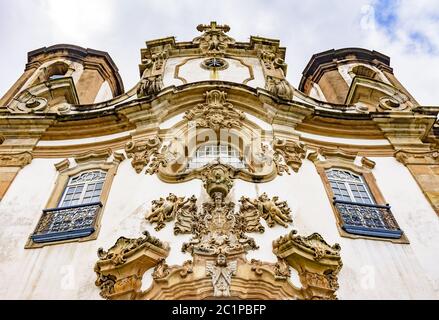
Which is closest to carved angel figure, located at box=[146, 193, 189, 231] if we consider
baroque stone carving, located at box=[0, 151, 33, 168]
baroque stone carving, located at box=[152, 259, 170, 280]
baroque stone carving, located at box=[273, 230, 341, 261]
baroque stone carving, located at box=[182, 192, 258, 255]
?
baroque stone carving, located at box=[182, 192, 258, 255]

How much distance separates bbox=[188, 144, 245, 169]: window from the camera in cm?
901

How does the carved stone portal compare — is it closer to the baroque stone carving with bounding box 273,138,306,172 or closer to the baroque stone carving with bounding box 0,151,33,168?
the baroque stone carving with bounding box 273,138,306,172

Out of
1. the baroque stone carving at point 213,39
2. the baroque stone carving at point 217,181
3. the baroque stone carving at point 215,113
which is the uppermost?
the baroque stone carving at point 213,39

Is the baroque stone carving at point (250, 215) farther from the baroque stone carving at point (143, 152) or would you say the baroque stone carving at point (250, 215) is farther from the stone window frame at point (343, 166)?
the baroque stone carving at point (143, 152)

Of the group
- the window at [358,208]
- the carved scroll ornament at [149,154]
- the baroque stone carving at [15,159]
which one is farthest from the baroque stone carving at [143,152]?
the window at [358,208]

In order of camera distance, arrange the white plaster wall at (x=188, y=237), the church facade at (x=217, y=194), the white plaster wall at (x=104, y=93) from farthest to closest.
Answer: the white plaster wall at (x=104, y=93), the white plaster wall at (x=188, y=237), the church facade at (x=217, y=194)

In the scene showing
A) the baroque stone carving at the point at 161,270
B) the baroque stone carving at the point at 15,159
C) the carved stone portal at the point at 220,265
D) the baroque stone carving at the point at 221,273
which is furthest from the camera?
the baroque stone carving at the point at 15,159

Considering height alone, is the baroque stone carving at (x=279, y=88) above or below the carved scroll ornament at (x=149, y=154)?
above

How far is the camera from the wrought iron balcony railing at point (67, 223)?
7.43 meters

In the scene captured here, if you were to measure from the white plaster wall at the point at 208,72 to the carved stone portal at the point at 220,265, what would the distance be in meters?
6.30
